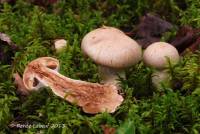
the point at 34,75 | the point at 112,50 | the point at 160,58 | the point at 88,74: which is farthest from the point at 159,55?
the point at 34,75

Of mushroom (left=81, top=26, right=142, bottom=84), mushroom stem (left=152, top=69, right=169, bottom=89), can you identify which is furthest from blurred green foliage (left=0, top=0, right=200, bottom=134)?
mushroom (left=81, top=26, right=142, bottom=84)

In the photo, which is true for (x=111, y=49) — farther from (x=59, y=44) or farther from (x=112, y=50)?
(x=59, y=44)

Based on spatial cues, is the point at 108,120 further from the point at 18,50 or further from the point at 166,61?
the point at 18,50

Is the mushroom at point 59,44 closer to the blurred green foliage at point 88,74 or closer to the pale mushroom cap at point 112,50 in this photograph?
the blurred green foliage at point 88,74

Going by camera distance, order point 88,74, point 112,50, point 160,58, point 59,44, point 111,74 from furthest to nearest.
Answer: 1. point 59,44
2. point 88,74
3. point 111,74
4. point 160,58
5. point 112,50

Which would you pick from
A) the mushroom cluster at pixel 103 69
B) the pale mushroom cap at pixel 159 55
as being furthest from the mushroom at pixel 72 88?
the pale mushroom cap at pixel 159 55

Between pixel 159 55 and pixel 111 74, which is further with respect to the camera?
pixel 111 74
